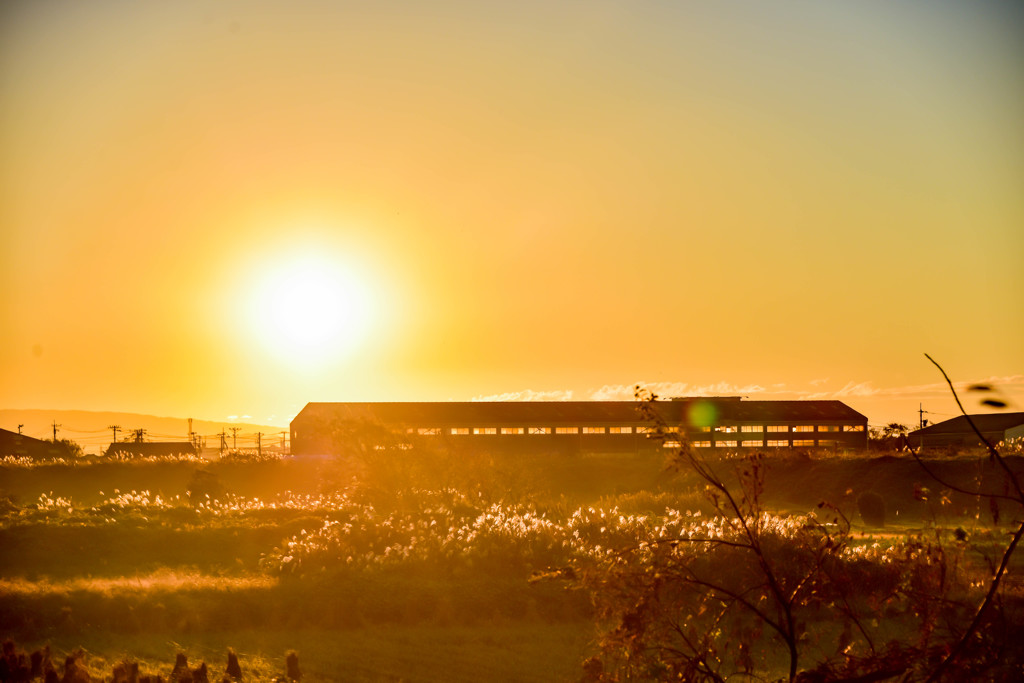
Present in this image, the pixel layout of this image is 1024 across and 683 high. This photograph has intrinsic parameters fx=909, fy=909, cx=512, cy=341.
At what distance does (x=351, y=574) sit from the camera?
1698 cm

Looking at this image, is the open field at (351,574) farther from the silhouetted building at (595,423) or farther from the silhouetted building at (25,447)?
the silhouetted building at (25,447)

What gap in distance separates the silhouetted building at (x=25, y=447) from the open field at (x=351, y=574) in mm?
34226

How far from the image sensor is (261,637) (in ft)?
46.1

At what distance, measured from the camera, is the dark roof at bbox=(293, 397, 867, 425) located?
195 feet

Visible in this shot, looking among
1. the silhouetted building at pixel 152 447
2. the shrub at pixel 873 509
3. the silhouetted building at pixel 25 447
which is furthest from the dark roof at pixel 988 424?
the silhouetted building at pixel 25 447

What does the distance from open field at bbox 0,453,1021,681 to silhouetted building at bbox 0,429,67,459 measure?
34.2 metres

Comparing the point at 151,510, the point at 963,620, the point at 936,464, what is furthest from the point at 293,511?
the point at 936,464

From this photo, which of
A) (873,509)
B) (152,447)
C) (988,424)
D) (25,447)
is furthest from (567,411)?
(988,424)

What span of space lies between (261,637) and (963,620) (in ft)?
34.7

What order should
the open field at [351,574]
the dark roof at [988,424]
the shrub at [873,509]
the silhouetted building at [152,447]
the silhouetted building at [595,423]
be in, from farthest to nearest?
the dark roof at [988,424], the silhouetted building at [152,447], the silhouetted building at [595,423], the shrub at [873,509], the open field at [351,574]

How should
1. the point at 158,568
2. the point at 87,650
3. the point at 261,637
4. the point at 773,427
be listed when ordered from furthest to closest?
the point at 773,427 < the point at 158,568 < the point at 261,637 < the point at 87,650

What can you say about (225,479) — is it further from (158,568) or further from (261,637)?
(261,637)

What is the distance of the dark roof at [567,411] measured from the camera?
59.5 metres

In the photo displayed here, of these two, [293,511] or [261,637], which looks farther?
[293,511]
